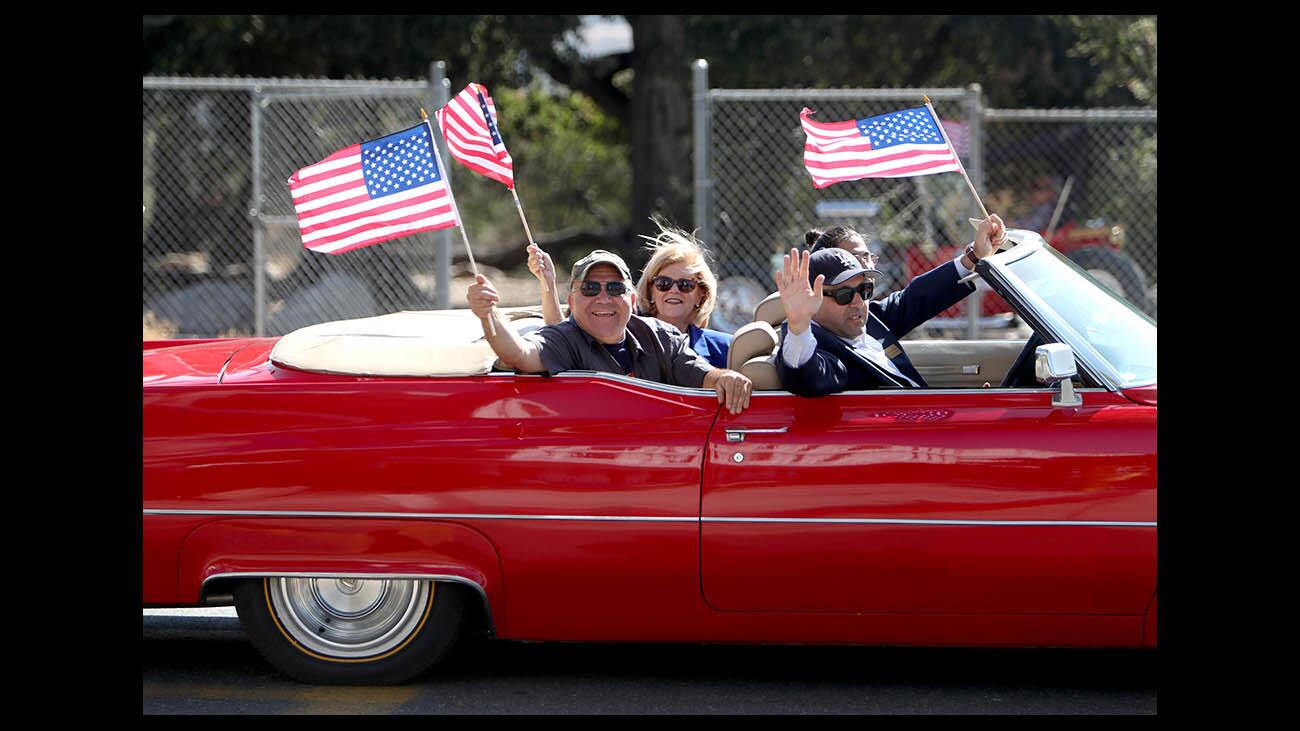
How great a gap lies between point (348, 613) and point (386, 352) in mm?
814

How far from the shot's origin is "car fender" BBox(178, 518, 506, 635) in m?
4.14

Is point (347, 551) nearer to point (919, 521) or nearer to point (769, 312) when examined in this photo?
point (919, 521)

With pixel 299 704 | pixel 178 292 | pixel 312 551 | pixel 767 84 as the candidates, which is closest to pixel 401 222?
pixel 312 551

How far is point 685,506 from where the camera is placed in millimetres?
4070

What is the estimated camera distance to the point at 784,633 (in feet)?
13.5

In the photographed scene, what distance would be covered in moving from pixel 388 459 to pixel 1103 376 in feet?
7.01

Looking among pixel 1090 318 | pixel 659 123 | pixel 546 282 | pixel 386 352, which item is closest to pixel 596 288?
pixel 546 282

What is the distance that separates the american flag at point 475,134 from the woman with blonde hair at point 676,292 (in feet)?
1.21

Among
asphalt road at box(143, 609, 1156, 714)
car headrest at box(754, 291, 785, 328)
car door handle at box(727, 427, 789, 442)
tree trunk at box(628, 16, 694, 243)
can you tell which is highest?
tree trunk at box(628, 16, 694, 243)

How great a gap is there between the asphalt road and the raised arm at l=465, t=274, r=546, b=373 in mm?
1006

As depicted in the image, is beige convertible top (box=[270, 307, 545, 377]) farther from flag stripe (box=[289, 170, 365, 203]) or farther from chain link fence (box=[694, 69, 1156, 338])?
chain link fence (box=[694, 69, 1156, 338])

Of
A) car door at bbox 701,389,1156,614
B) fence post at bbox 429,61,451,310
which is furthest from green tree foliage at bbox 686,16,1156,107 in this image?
car door at bbox 701,389,1156,614

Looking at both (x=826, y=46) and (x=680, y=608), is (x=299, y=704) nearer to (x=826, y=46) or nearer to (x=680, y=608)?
(x=680, y=608)

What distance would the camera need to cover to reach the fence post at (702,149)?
29.8 feet
